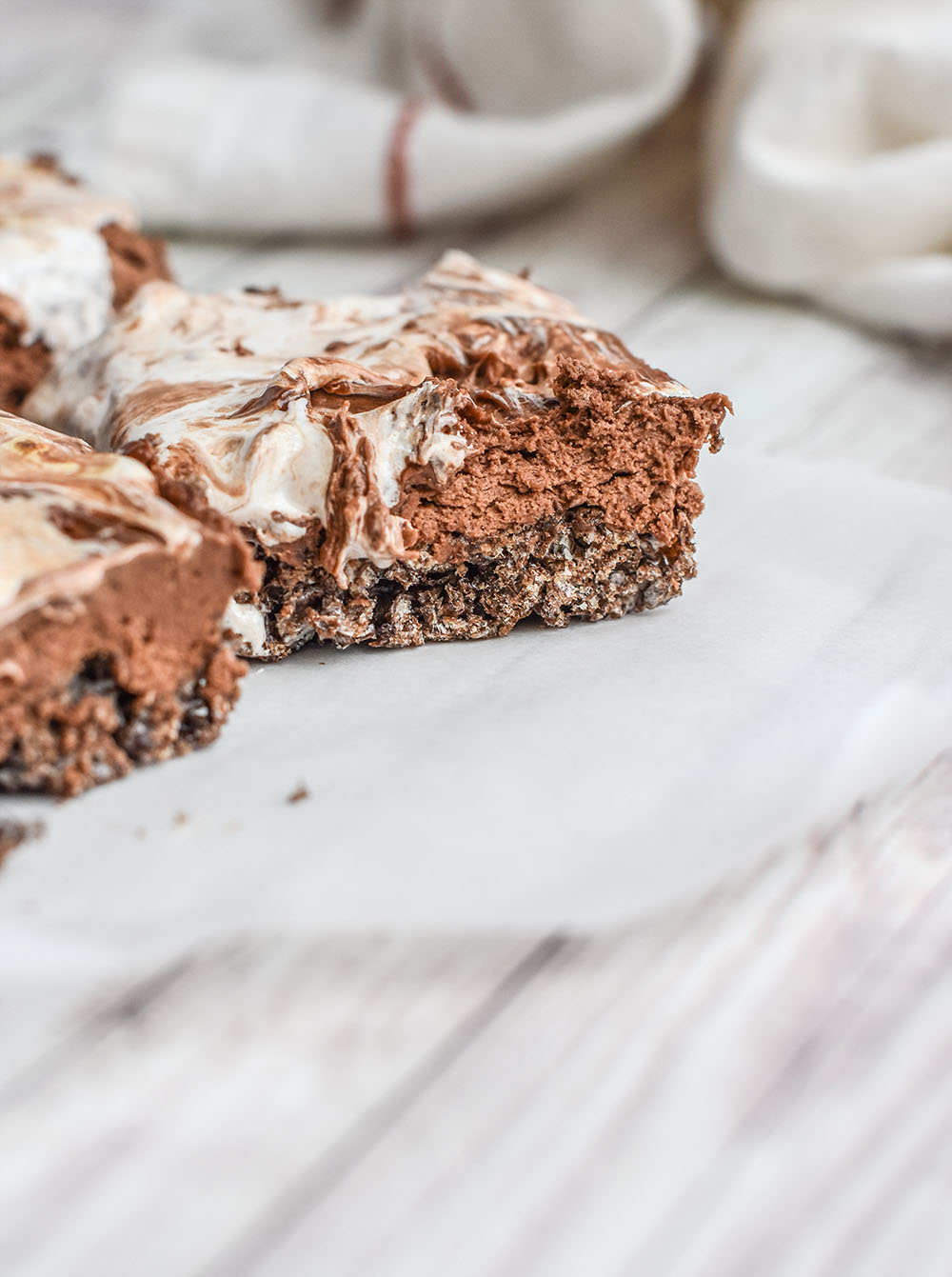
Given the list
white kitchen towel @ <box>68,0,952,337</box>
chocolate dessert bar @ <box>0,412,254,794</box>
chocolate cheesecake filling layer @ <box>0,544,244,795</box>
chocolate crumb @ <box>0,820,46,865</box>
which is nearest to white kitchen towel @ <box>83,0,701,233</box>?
white kitchen towel @ <box>68,0,952,337</box>

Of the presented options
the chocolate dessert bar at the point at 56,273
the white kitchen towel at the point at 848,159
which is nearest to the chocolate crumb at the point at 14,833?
the chocolate dessert bar at the point at 56,273

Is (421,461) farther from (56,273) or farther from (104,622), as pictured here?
(56,273)

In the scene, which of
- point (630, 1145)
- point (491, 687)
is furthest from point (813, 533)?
point (630, 1145)

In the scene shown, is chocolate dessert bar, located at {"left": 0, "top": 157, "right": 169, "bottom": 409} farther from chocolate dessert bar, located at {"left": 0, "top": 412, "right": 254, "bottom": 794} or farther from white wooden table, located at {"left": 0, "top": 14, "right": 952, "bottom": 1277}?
white wooden table, located at {"left": 0, "top": 14, "right": 952, "bottom": 1277}

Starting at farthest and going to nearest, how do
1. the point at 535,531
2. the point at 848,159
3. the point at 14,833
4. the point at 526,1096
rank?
the point at 848,159
the point at 535,531
the point at 14,833
the point at 526,1096

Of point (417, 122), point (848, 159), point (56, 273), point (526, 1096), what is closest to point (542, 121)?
point (417, 122)

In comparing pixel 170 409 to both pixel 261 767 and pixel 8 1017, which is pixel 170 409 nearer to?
pixel 261 767

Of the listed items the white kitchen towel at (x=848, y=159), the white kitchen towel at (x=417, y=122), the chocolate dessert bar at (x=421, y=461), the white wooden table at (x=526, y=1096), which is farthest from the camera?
the white kitchen towel at (x=417, y=122)

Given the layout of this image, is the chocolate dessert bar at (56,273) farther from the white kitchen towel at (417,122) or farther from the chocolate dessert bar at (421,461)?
the white kitchen towel at (417,122)
